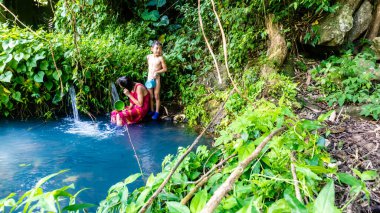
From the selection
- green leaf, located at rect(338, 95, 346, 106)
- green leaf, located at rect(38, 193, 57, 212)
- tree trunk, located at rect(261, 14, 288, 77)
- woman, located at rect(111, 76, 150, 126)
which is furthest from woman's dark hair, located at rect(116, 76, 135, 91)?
green leaf, located at rect(38, 193, 57, 212)

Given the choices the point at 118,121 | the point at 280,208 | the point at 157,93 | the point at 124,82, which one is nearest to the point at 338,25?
the point at 157,93

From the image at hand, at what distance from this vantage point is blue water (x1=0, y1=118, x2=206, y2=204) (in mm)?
3545

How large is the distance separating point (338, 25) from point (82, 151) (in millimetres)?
4360

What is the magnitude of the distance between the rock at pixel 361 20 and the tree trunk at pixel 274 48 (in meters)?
1.05

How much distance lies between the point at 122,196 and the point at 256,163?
94 centimetres

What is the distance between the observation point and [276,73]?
450cm

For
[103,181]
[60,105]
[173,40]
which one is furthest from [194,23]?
[103,181]

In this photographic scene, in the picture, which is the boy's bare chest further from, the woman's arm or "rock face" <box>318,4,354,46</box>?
"rock face" <box>318,4,354,46</box>

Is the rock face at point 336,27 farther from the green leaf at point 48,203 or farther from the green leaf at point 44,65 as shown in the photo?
the green leaf at point 44,65

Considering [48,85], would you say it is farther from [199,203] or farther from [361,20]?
[361,20]

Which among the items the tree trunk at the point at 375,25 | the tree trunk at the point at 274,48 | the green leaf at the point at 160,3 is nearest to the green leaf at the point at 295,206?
the tree trunk at the point at 274,48

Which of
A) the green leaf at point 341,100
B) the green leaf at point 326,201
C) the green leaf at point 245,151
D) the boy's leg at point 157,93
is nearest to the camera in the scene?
the green leaf at point 326,201

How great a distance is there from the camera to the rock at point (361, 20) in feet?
15.1

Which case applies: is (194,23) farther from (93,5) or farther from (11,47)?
(11,47)
